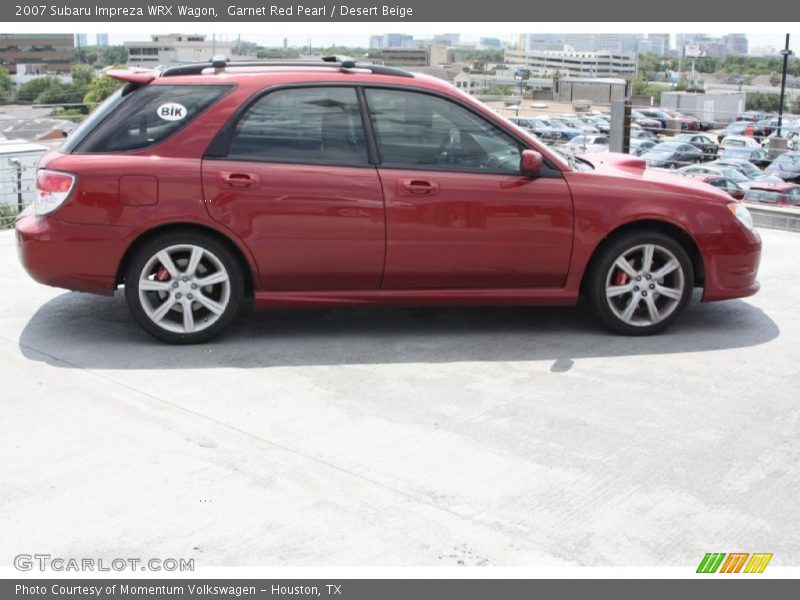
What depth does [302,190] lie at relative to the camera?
5980 mm

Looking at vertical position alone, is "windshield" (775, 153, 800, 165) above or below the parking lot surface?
below

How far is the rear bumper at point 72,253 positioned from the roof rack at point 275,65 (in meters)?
1.06

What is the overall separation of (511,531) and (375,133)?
3.03 meters

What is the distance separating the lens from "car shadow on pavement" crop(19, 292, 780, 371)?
5883 millimetres

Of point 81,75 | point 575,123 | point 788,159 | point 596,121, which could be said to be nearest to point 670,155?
point 788,159

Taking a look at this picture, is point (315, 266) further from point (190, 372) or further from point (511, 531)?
point (511, 531)

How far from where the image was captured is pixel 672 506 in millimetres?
4000

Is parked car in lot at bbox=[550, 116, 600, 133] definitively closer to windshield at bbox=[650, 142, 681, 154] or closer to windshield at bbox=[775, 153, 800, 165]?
windshield at bbox=[650, 142, 681, 154]

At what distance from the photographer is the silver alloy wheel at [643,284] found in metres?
6.32

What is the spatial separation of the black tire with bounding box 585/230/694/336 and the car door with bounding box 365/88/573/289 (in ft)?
0.95

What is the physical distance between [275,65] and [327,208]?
1042mm

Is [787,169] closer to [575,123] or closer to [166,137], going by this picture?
[575,123]

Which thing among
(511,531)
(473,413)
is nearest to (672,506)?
(511,531)

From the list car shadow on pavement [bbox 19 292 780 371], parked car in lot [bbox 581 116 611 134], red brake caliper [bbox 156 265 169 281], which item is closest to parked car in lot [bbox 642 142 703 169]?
parked car in lot [bbox 581 116 611 134]
